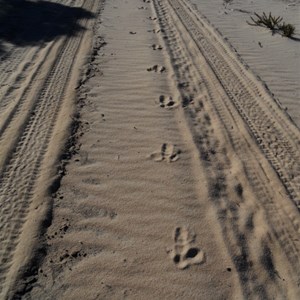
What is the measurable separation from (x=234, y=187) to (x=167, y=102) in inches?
72.0

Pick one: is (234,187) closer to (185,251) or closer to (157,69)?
(185,251)

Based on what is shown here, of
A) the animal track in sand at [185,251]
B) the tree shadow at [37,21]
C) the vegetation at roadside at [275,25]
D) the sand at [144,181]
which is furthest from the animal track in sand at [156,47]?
the animal track in sand at [185,251]

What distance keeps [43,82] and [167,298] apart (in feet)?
12.2

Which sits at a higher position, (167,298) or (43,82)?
(43,82)

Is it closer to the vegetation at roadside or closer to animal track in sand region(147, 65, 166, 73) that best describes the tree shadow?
animal track in sand region(147, 65, 166, 73)

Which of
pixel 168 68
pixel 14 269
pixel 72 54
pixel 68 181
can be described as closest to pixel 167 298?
pixel 14 269

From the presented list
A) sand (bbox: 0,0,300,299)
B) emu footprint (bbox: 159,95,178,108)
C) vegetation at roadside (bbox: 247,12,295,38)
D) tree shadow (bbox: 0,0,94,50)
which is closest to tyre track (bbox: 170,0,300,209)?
sand (bbox: 0,0,300,299)

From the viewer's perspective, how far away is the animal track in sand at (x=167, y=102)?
4.85 meters

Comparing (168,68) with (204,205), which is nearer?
(204,205)

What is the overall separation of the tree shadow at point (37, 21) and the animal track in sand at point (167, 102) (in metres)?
2.96

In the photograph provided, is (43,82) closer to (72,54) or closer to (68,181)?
(72,54)

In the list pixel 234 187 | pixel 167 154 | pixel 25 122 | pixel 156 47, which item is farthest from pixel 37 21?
pixel 234 187

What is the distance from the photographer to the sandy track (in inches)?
119

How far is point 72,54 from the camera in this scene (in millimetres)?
6102
